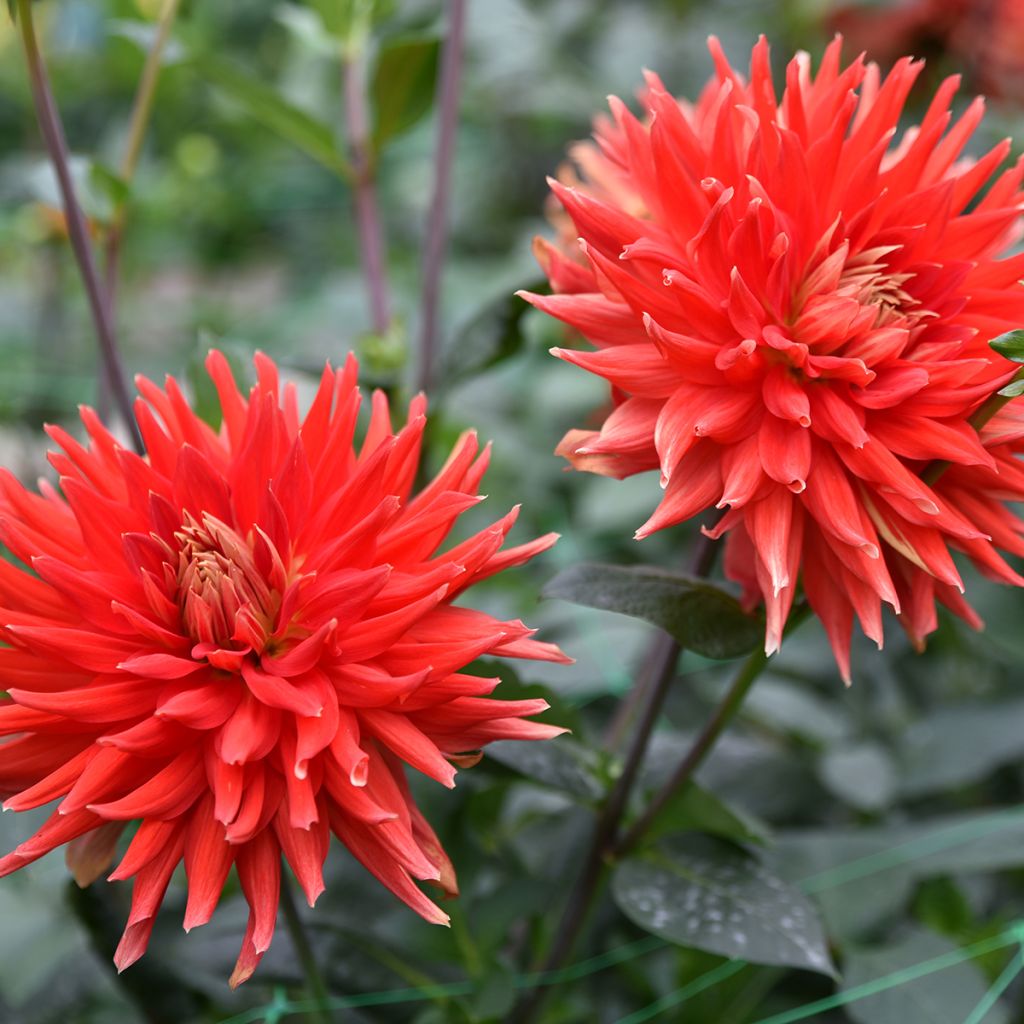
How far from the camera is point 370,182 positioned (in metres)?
0.92

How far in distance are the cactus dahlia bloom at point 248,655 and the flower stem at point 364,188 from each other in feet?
1.24

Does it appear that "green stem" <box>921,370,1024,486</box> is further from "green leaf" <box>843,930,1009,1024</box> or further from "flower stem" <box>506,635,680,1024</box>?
"green leaf" <box>843,930,1009,1024</box>

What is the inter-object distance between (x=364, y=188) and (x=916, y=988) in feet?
2.37

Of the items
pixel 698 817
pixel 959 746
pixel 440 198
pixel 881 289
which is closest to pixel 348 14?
pixel 440 198

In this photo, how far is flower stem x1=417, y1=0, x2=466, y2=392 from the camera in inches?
32.6

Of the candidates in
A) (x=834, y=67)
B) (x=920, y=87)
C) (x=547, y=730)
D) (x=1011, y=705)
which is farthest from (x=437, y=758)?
(x=920, y=87)

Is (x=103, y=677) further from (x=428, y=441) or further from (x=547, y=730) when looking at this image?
(x=428, y=441)

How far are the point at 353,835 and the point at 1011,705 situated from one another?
0.75 metres

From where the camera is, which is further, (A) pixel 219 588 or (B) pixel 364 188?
(B) pixel 364 188

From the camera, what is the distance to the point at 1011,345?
466 millimetres

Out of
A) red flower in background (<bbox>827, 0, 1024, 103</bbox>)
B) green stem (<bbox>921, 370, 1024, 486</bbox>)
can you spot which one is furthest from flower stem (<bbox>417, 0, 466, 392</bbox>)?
red flower in background (<bbox>827, 0, 1024, 103</bbox>)

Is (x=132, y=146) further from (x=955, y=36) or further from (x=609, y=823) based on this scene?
(x=955, y=36)

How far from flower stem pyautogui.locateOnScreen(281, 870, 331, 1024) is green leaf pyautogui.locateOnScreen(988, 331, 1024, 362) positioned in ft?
1.35

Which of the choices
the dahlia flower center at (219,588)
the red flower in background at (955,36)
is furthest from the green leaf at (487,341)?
the red flower in background at (955,36)
